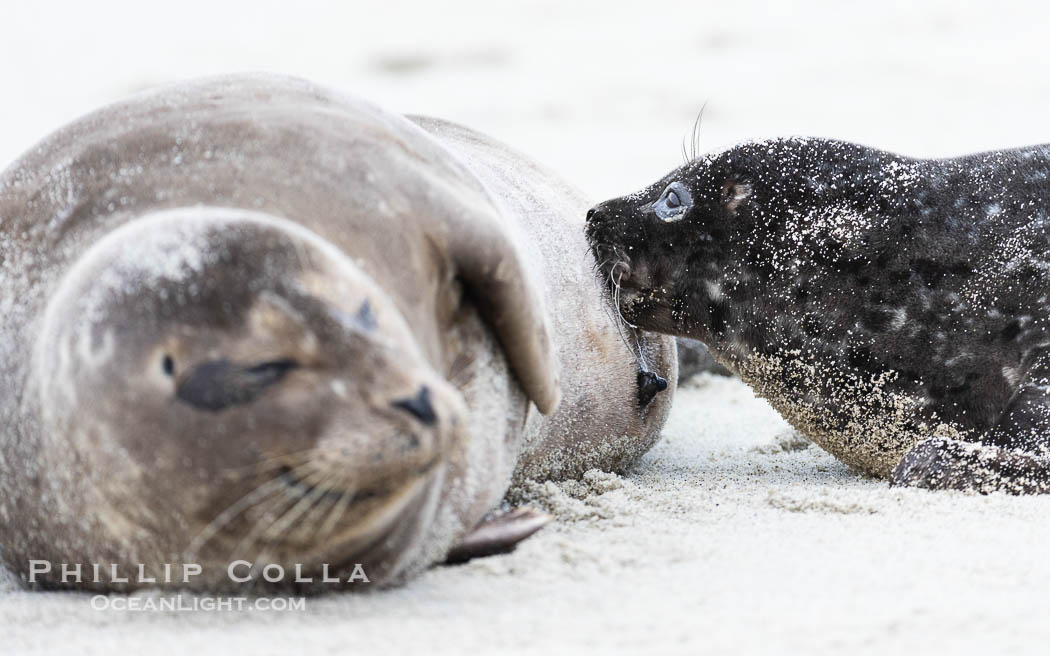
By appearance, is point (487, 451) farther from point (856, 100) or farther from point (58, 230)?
point (856, 100)

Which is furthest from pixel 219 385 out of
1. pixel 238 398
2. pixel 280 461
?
pixel 280 461

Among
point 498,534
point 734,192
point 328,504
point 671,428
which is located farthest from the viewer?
point 671,428

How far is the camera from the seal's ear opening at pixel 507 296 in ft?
9.46

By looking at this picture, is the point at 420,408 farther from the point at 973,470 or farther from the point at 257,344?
the point at 973,470

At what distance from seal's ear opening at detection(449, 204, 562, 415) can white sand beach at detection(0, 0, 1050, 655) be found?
387 mm

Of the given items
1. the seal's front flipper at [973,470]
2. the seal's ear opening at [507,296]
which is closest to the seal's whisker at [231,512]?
the seal's ear opening at [507,296]

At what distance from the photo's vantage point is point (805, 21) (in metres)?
13.3

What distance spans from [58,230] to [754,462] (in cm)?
234

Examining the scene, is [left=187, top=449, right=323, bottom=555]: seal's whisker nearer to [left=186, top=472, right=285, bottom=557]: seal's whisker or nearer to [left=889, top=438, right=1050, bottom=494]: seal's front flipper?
[left=186, top=472, right=285, bottom=557]: seal's whisker

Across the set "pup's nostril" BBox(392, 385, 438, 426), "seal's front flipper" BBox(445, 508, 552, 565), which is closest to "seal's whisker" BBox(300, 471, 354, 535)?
"pup's nostril" BBox(392, 385, 438, 426)

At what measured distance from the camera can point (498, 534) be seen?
294 centimetres

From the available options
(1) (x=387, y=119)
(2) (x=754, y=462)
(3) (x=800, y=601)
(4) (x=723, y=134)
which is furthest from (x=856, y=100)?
(3) (x=800, y=601)

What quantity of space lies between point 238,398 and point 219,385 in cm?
4

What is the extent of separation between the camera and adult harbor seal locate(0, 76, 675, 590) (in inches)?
91.5
